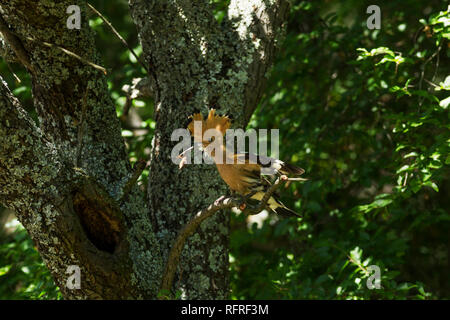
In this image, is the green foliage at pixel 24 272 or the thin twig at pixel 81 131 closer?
the thin twig at pixel 81 131

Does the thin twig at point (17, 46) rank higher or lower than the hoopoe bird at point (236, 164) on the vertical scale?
higher

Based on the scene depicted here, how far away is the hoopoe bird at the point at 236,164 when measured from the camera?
2.58m

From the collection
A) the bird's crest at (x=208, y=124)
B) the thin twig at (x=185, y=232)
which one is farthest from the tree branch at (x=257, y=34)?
the thin twig at (x=185, y=232)

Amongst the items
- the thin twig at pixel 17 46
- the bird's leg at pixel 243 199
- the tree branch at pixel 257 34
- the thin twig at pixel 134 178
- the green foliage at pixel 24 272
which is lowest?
the green foliage at pixel 24 272

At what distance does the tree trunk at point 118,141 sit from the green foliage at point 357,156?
68 centimetres

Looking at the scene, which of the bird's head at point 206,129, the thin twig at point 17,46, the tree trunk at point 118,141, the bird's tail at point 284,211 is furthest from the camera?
the bird's tail at point 284,211

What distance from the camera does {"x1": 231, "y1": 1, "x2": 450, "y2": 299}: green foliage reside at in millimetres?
3291

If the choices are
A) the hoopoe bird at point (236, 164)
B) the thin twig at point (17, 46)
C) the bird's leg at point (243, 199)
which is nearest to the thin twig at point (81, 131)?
the thin twig at point (17, 46)

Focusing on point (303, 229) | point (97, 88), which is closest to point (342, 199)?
point (303, 229)

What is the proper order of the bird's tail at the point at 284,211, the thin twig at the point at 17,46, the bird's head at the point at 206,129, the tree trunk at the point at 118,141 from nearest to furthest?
1. the tree trunk at the point at 118,141
2. the bird's head at the point at 206,129
3. the thin twig at the point at 17,46
4. the bird's tail at the point at 284,211

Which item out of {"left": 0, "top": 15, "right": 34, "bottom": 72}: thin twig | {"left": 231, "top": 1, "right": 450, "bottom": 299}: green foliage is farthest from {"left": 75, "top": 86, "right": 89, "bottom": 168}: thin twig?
{"left": 231, "top": 1, "right": 450, "bottom": 299}: green foliage

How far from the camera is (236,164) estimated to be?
8.93 ft

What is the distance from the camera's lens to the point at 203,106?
3.20 m

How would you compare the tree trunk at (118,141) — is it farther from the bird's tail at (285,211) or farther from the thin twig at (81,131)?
the bird's tail at (285,211)
